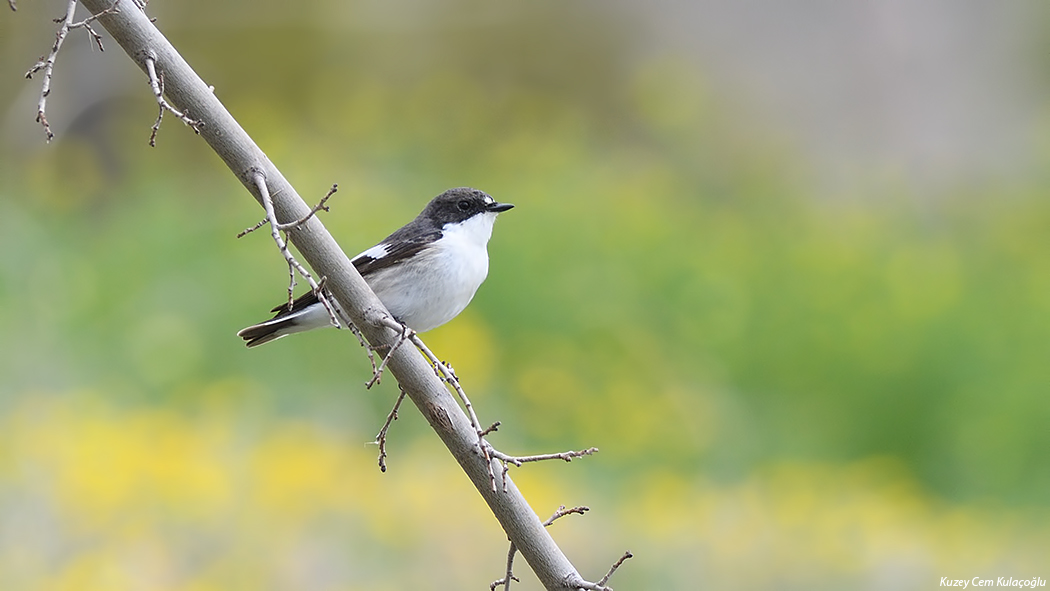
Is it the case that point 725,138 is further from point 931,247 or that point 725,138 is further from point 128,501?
point 128,501

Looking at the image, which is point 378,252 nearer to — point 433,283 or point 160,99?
point 433,283

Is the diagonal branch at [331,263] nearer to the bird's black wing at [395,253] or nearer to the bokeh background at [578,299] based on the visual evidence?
the bird's black wing at [395,253]

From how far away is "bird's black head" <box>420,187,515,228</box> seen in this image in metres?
3.51

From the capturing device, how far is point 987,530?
5.25 meters

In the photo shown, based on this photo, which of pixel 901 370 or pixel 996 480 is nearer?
pixel 996 480

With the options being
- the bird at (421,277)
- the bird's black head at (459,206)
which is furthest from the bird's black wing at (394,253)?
the bird's black head at (459,206)

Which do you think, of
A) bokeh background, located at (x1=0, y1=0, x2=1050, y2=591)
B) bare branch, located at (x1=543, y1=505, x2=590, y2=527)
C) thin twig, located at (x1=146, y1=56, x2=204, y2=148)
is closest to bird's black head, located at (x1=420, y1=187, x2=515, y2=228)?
bokeh background, located at (x1=0, y1=0, x2=1050, y2=591)

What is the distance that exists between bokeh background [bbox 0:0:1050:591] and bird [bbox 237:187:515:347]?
605mm

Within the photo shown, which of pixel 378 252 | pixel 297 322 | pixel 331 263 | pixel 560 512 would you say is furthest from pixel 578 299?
pixel 331 263

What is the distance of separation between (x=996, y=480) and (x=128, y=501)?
4.17 meters

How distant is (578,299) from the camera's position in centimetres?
643

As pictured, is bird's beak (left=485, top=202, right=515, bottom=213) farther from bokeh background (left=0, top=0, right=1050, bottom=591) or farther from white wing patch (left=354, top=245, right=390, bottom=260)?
bokeh background (left=0, top=0, right=1050, bottom=591)

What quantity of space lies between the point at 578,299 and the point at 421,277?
3286 mm

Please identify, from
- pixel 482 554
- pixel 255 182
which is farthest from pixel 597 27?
pixel 255 182
